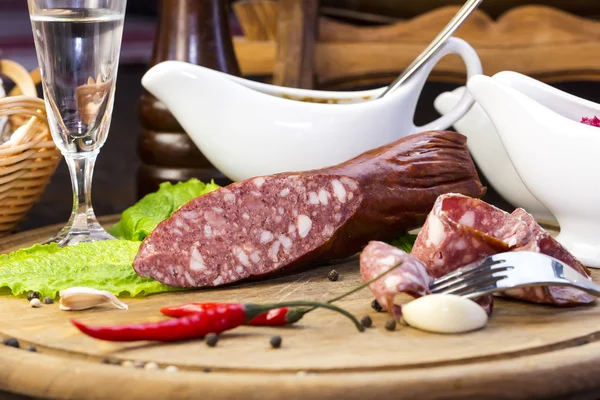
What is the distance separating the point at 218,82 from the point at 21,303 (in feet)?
2.05

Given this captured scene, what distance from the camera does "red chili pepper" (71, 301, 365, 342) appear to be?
103cm

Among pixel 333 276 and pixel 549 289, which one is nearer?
pixel 549 289

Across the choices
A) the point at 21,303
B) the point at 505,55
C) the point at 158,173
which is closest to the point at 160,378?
the point at 21,303

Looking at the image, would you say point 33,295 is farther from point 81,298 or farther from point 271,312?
point 271,312

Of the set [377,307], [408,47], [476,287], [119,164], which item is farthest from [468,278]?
[119,164]

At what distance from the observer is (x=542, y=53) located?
9.24 feet

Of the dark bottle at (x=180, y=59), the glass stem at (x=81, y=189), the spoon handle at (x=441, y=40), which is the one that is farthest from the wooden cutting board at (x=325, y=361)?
the dark bottle at (x=180, y=59)

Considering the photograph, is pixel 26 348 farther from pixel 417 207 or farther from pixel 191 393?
pixel 417 207

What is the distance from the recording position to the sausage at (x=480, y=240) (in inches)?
47.1

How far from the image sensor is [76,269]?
1.35 metres

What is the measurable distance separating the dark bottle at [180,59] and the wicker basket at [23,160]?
364mm

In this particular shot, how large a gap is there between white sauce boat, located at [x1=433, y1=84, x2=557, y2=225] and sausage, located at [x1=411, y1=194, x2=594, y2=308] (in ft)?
1.56

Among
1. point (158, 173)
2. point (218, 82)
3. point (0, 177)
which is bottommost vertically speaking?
point (158, 173)

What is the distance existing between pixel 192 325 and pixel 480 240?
437 millimetres
